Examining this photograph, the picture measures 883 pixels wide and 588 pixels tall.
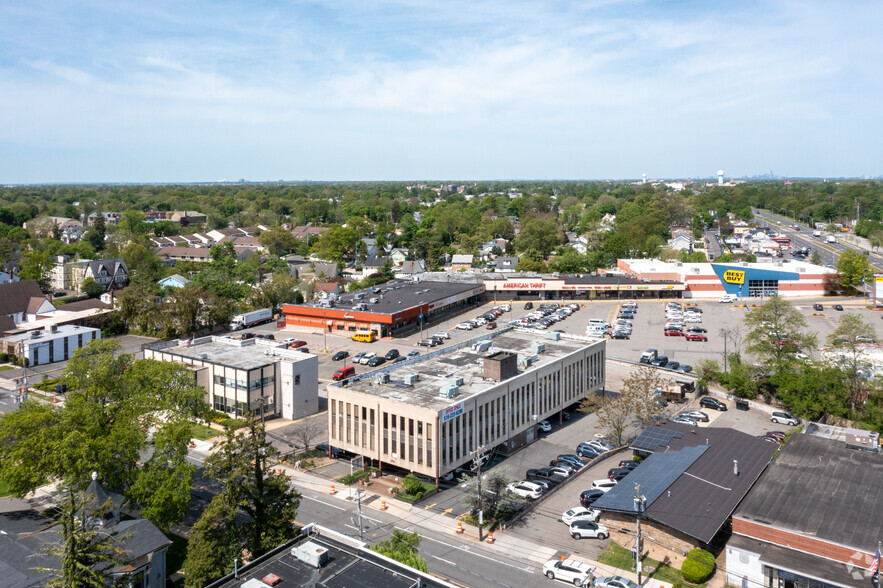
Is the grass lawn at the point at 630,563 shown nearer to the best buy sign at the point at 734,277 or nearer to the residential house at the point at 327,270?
the best buy sign at the point at 734,277

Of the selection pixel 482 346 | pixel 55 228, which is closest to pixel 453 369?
pixel 482 346

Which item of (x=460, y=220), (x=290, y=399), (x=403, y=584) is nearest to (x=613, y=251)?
(x=460, y=220)


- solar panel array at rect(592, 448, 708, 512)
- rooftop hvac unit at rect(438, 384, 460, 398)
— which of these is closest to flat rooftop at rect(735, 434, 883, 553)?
solar panel array at rect(592, 448, 708, 512)

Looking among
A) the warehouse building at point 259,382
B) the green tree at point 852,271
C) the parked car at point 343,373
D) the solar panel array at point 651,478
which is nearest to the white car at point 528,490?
the solar panel array at point 651,478

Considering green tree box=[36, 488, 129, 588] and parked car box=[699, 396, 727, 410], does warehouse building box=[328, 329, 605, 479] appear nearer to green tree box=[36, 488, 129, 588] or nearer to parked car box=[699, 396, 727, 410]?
parked car box=[699, 396, 727, 410]

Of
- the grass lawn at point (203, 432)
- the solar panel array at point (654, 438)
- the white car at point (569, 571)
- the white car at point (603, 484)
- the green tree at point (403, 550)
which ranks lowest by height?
the grass lawn at point (203, 432)

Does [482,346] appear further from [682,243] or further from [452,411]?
[682,243]
